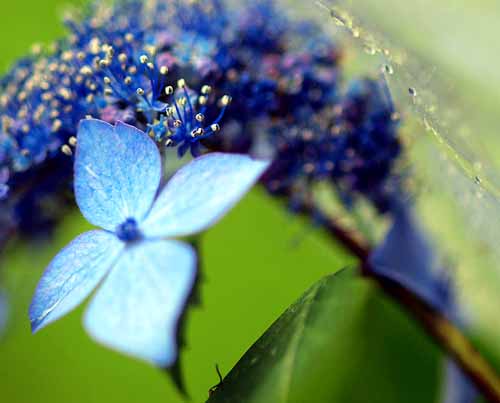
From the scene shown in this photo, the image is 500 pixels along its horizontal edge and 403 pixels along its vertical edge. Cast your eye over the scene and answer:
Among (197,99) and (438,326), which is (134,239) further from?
(438,326)

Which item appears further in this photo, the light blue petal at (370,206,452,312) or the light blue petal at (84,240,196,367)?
the light blue petal at (370,206,452,312)

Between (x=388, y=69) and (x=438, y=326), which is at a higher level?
(x=388, y=69)

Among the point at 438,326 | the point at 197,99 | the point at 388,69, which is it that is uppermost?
the point at 388,69

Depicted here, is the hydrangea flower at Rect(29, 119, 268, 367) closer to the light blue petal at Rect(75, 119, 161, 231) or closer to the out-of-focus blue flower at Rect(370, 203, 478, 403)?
the light blue petal at Rect(75, 119, 161, 231)

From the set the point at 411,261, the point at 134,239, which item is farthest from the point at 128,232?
the point at 411,261

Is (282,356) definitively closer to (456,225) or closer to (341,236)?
(341,236)

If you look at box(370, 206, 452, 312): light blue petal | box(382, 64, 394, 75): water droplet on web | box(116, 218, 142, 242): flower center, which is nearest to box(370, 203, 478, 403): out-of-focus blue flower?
box(370, 206, 452, 312): light blue petal

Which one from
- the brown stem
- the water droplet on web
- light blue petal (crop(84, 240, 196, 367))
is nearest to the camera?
light blue petal (crop(84, 240, 196, 367))
